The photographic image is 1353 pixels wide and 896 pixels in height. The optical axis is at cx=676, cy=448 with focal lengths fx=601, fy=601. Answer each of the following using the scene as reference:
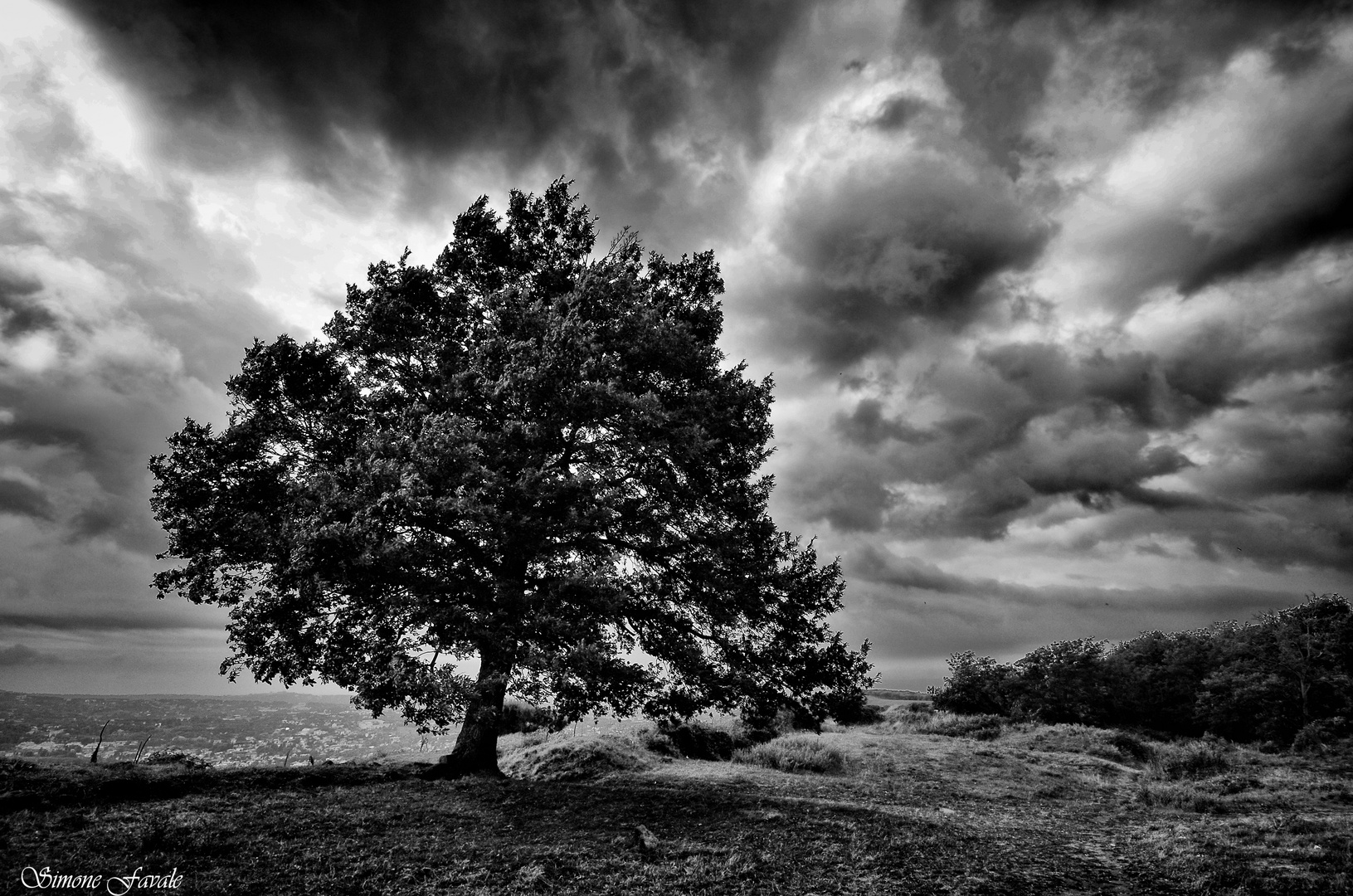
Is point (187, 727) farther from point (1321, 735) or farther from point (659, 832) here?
point (1321, 735)

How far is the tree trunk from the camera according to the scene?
40.8 ft

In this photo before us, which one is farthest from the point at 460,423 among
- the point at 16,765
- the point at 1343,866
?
the point at 1343,866

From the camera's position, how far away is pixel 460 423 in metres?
13.7

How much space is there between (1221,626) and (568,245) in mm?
77771

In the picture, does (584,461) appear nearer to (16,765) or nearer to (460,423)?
(460,423)

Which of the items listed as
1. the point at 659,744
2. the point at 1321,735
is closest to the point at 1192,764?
the point at 659,744

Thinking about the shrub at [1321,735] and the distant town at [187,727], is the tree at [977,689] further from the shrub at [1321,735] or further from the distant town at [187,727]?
the distant town at [187,727]

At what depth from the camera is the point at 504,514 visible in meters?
12.8

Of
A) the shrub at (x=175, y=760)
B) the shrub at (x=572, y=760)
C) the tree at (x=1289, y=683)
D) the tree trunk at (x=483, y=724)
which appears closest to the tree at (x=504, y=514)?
the tree trunk at (x=483, y=724)

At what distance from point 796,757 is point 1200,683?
52.1 metres

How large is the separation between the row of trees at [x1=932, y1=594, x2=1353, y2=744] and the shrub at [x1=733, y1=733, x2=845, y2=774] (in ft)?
83.3

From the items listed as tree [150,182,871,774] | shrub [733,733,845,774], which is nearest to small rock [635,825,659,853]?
tree [150,182,871,774]

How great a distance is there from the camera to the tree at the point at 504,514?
1262cm

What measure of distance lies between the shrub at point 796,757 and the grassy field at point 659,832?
2479 mm
